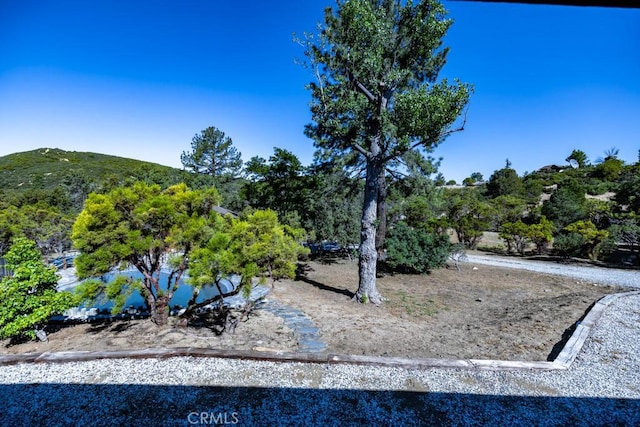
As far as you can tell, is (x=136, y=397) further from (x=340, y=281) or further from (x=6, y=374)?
(x=340, y=281)

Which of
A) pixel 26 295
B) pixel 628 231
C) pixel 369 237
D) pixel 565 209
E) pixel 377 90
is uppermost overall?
pixel 377 90

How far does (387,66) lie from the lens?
321 inches

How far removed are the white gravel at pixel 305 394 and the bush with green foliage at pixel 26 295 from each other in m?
1.79

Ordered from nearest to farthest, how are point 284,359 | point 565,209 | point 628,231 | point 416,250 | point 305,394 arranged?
point 305,394 < point 284,359 < point 416,250 < point 628,231 < point 565,209

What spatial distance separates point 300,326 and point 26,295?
17.5ft

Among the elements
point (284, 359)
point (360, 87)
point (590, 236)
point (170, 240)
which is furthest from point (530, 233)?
point (170, 240)

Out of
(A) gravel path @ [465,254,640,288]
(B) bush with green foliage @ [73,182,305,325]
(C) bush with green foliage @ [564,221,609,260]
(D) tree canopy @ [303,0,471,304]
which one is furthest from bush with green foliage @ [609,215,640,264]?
(B) bush with green foliage @ [73,182,305,325]

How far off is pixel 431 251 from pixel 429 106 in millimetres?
7317

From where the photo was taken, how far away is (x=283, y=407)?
Result: 3.20m

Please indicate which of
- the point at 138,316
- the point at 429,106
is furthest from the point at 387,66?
the point at 138,316

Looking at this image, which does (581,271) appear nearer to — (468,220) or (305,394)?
(468,220)

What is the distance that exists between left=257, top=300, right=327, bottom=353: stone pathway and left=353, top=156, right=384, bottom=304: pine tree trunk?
2170mm

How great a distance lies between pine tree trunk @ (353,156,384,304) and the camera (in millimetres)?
8453

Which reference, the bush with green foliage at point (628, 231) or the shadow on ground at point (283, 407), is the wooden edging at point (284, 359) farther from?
the bush with green foliage at point (628, 231)
